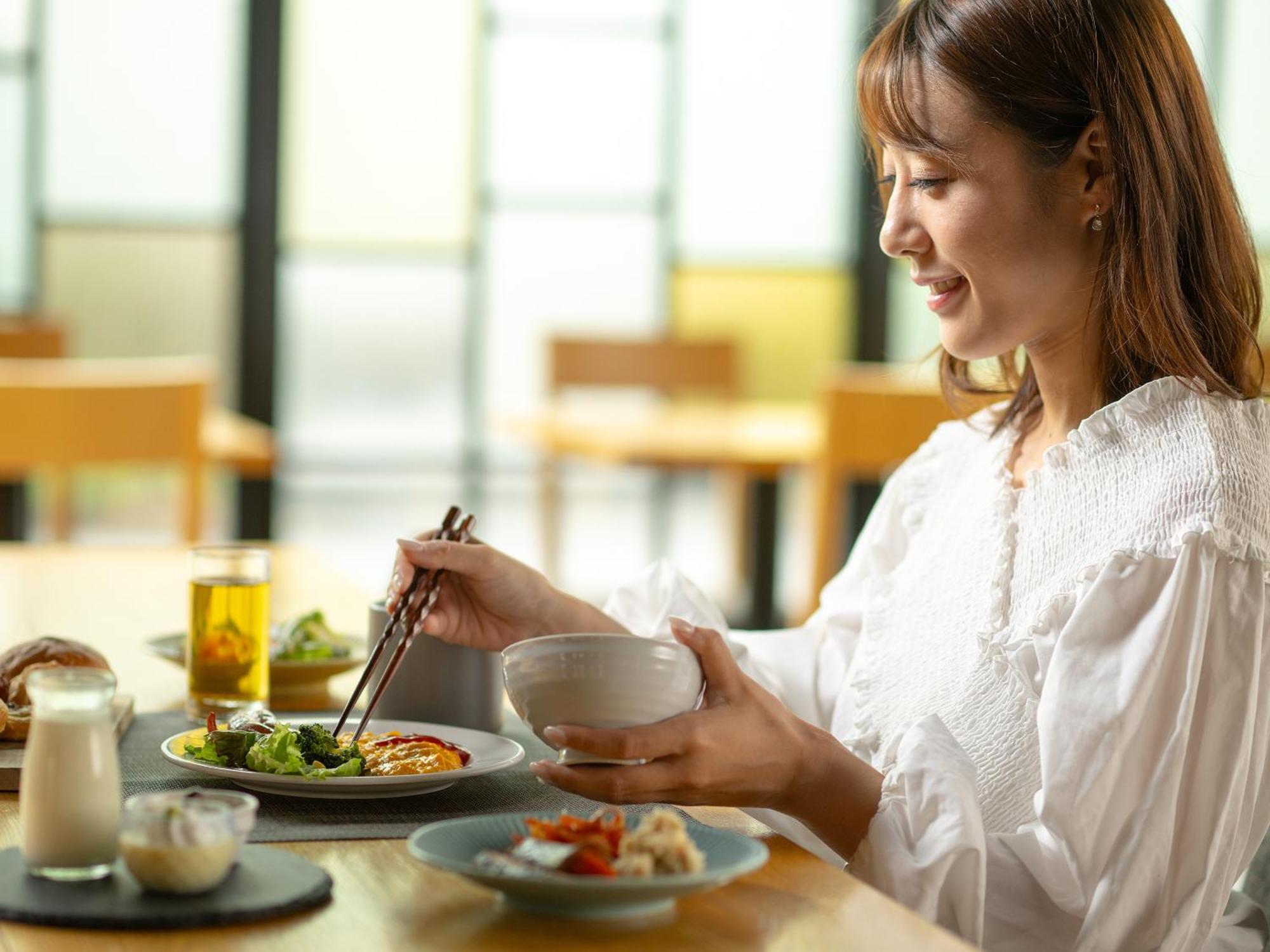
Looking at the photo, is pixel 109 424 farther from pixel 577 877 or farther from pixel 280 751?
pixel 577 877

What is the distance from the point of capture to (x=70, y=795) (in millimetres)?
831

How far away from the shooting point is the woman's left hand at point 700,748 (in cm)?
97

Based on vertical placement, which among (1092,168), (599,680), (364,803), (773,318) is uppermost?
(1092,168)

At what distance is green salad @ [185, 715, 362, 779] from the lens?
104cm

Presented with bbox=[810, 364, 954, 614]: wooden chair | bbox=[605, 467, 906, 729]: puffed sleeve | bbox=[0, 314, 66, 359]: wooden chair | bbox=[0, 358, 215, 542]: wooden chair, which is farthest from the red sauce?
bbox=[0, 314, 66, 359]: wooden chair

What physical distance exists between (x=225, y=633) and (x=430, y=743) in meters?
0.26

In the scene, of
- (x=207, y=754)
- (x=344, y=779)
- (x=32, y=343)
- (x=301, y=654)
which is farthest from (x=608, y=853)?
(x=32, y=343)

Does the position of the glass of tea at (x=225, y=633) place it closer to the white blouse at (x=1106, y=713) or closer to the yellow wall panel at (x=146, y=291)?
the white blouse at (x=1106, y=713)

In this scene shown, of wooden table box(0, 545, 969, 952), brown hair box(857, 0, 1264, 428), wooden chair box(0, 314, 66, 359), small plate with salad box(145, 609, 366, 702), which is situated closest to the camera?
wooden table box(0, 545, 969, 952)

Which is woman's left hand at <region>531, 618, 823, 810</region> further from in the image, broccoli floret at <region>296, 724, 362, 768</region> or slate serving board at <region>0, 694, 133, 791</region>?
slate serving board at <region>0, 694, 133, 791</region>

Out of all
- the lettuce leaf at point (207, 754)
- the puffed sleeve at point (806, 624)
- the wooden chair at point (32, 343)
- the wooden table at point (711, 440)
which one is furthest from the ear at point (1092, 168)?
the wooden chair at point (32, 343)

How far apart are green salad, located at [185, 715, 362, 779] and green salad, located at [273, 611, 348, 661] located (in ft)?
1.04

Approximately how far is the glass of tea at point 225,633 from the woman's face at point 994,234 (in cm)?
58

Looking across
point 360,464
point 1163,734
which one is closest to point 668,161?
point 360,464
